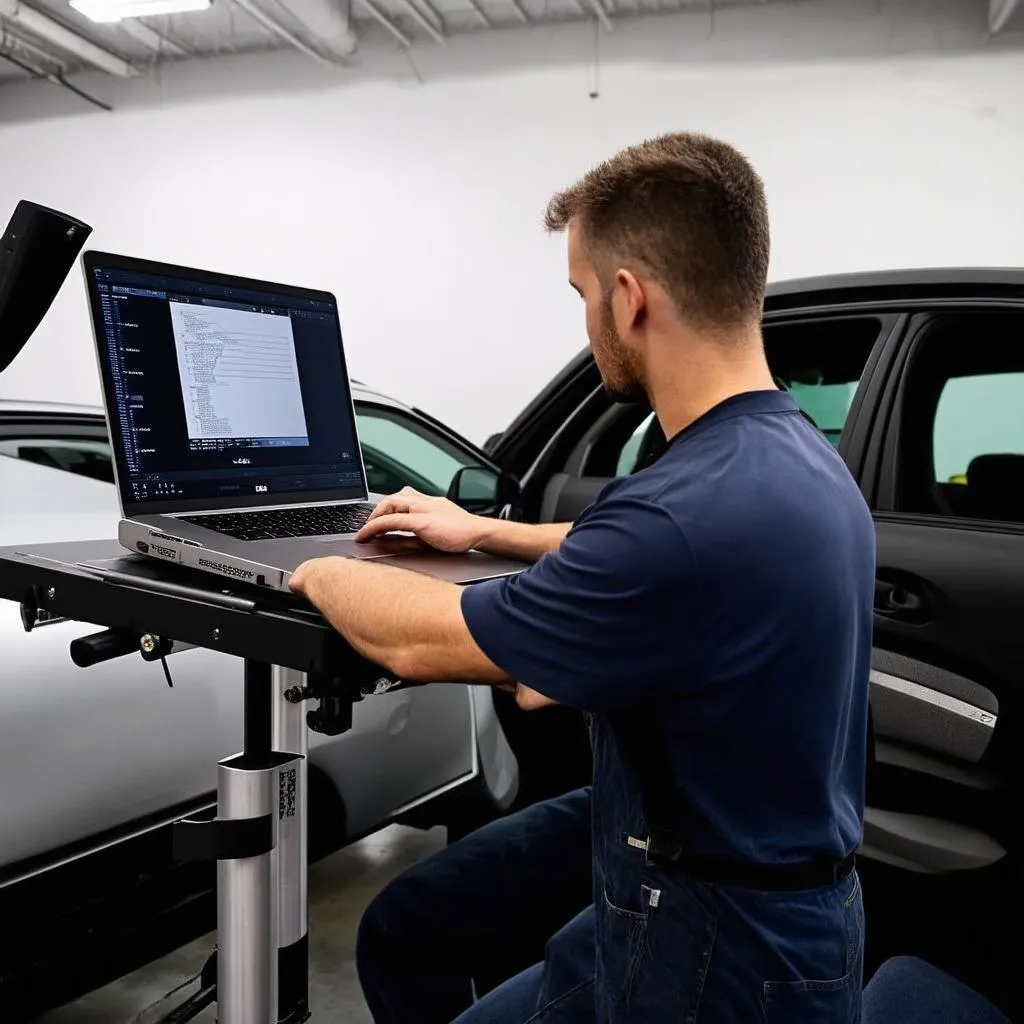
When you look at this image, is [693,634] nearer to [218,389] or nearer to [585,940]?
[585,940]

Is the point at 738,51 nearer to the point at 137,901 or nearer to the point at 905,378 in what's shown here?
the point at 905,378

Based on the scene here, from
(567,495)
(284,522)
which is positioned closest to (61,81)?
(567,495)

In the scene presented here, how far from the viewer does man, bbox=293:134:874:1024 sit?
36.7 inches

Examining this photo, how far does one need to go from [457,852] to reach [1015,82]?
608 centimetres

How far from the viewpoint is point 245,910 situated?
4.13 feet

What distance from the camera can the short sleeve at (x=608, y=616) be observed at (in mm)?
911

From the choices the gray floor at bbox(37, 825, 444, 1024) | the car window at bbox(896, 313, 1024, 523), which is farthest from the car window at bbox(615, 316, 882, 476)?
the gray floor at bbox(37, 825, 444, 1024)

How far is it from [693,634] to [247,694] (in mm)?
634

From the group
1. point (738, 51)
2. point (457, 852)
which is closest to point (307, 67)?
point (738, 51)

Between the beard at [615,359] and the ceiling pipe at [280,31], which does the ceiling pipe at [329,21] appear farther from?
the beard at [615,359]

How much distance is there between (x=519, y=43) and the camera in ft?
23.7

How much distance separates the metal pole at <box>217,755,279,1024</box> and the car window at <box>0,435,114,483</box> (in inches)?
44.1

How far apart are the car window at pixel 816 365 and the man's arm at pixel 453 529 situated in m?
0.69

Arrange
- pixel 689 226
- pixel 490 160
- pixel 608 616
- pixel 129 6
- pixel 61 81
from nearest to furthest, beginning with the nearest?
pixel 608 616, pixel 689 226, pixel 129 6, pixel 490 160, pixel 61 81
